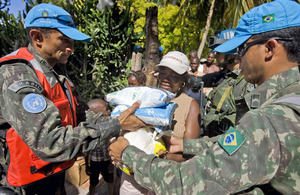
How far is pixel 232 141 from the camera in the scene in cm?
90

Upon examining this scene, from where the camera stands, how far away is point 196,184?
94 cm

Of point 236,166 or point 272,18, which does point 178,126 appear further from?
point 272,18

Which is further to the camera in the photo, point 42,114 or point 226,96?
point 226,96

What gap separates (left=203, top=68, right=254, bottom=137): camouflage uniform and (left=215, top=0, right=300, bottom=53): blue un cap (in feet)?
5.25

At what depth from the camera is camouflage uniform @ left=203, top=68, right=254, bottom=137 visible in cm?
283

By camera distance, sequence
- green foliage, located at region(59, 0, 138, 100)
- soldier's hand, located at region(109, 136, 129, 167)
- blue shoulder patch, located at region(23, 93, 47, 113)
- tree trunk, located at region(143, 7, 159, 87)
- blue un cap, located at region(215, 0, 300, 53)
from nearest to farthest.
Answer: blue un cap, located at region(215, 0, 300, 53), blue shoulder patch, located at region(23, 93, 47, 113), soldier's hand, located at region(109, 136, 129, 167), tree trunk, located at region(143, 7, 159, 87), green foliage, located at region(59, 0, 138, 100)

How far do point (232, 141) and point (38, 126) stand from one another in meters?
1.19

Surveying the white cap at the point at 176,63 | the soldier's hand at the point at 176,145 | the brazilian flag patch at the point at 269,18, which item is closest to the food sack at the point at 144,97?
the soldier's hand at the point at 176,145

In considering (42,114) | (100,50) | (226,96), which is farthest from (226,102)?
(100,50)

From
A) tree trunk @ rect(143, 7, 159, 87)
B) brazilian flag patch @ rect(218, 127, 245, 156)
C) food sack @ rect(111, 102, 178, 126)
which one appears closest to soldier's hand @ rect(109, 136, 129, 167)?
food sack @ rect(111, 102, 178, 126)

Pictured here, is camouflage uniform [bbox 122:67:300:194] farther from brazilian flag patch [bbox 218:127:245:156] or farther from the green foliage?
the green foliage

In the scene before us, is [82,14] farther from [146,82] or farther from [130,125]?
[130,125]

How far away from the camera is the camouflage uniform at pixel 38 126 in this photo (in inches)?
49.2

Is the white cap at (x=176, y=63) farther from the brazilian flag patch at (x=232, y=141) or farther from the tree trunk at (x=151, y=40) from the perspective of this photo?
the tree trunk at (x=151, y=40)
